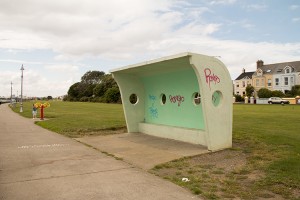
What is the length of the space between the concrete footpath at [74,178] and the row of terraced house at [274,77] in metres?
68.4

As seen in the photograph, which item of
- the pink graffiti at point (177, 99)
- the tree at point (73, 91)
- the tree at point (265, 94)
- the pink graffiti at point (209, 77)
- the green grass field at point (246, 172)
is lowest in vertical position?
the green grass field at point (246, 172)

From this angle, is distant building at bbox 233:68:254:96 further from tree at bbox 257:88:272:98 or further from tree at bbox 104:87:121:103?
tree at bbox 104:87:121:103

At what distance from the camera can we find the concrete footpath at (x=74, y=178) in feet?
17.4

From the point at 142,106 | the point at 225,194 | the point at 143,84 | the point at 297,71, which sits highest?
the point at 297,71

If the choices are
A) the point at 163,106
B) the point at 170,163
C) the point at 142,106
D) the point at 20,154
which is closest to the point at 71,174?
the point at 170,163

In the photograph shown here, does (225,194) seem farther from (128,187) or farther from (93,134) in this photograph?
(93,134)

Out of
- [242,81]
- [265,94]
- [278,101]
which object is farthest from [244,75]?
[278,101]

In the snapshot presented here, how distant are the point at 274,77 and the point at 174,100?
66305mm

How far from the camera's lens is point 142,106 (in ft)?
45.7

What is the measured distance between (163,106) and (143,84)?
1598mm

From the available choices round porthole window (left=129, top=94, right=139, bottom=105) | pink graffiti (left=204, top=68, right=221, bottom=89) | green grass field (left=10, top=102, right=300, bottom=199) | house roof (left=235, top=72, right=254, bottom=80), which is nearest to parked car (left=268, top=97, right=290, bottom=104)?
house roof (left=235, top=72, right=254, bottom=80)

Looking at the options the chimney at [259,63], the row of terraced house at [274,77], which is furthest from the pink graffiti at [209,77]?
the chimney at [259,63]

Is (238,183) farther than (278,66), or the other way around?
(278,66)

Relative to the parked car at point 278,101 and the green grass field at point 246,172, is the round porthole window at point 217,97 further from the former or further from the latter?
the parked car at point 278,101
